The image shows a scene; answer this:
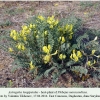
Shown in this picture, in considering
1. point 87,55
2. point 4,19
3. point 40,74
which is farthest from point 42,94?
point 4,19

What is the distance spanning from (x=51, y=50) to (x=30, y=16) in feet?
7.50

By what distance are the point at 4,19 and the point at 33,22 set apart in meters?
1.59

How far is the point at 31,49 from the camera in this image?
3.88 meters

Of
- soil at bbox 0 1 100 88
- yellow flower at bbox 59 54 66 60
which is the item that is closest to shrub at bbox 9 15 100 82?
yellow flower at bbox 59 54 66 60

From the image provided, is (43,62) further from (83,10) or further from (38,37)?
(83,10)

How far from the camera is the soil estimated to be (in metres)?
3.89

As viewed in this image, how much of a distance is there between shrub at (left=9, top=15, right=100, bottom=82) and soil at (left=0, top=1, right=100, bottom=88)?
111 millimetres

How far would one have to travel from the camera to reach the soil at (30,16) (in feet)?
12.8

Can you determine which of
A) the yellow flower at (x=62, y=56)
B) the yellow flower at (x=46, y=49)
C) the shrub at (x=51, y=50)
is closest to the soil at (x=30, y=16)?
the shrub at (x=51, y=50)

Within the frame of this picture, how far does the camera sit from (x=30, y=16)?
19.3ft

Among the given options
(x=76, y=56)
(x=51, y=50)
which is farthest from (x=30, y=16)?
(x=76, y=56)

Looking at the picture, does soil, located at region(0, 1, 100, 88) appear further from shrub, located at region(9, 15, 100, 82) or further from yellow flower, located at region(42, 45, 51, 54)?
yellow flower, located at region(42, 45, 51, 54)

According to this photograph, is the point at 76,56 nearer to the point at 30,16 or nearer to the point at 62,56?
the point at 62,56

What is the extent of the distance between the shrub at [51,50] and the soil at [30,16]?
0.36 ft
